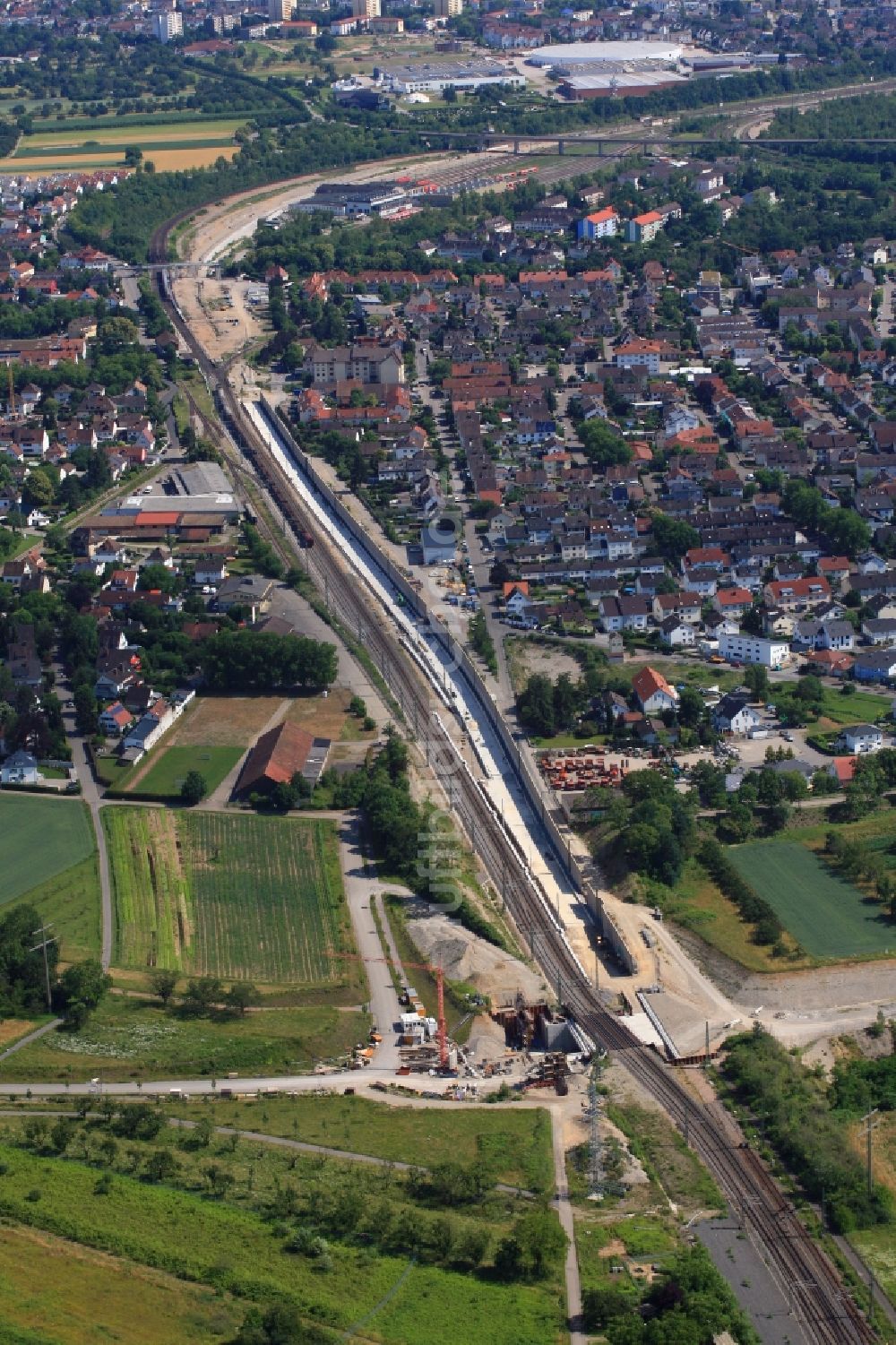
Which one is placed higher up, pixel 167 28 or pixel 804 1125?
pixel 167 28

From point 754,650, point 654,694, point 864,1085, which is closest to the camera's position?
Result: point 864,1085

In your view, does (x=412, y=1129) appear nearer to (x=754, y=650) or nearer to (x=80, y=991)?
(x=80, y=991)

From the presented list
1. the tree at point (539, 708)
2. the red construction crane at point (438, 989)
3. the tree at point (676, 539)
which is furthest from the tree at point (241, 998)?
the tree at point (676, 539)

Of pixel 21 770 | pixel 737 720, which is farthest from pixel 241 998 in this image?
pixel 737 720

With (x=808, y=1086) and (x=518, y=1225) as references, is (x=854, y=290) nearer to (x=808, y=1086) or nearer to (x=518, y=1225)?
(x=808, y=1086)

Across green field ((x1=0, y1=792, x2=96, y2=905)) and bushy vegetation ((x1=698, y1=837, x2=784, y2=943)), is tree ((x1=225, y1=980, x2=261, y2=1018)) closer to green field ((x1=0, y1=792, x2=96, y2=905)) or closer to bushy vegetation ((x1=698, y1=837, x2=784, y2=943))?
green field ((x1=0, y1=792, x2=96, y2=905))

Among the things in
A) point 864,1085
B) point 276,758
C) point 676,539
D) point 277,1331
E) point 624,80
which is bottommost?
point 864,1085

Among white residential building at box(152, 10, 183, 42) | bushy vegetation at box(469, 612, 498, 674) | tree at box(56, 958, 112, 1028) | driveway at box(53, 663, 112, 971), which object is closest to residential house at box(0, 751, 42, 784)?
driveway at box(53, 663, 112, 971)
